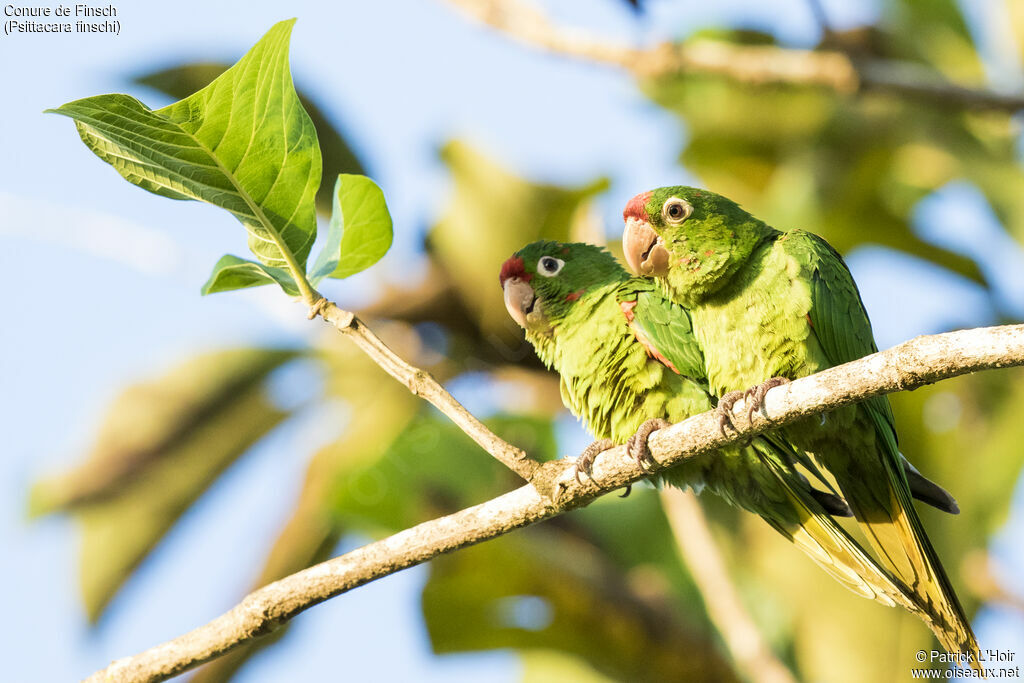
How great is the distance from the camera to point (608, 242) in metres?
6.02

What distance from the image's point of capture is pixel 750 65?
612cm

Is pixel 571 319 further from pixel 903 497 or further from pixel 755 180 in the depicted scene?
pixel 755 180

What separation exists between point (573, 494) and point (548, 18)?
4.48m

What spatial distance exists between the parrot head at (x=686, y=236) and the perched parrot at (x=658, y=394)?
240 millimetres

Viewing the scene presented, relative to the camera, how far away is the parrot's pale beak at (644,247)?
3.84 metres

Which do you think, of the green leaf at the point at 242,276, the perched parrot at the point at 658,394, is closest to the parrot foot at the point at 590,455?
the perched parrot at the point at 658,394

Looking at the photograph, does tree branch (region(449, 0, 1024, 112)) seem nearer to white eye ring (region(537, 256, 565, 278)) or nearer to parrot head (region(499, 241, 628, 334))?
parrot head (region(499, 241, 628, 334))

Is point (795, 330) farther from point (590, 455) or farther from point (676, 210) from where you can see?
point (590, 455)

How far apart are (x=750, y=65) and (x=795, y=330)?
320 cm

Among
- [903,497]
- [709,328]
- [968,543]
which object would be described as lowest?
[968,543]

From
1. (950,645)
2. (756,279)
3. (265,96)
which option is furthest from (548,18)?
(950,645)

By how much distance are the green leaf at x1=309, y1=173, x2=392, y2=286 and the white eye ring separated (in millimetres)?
1549

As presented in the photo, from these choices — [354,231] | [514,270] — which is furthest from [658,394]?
[354,231]

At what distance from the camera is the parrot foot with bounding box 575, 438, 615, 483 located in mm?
2729
